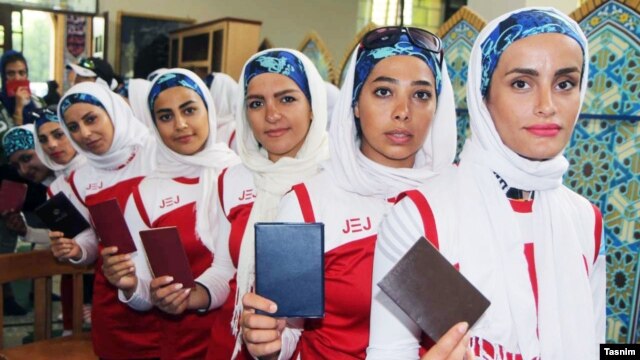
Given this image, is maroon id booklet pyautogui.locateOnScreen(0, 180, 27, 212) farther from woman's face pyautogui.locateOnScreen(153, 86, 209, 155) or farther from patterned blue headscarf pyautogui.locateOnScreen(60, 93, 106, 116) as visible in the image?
woman's face pyautogui.locateOnScreen(153, 86, 209, 155)

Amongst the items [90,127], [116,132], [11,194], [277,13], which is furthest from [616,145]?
[277,13]

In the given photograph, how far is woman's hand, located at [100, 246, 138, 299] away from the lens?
207 centimetres

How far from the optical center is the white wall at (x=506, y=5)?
3.41 metres

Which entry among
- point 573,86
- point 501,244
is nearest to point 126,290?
point 501,244

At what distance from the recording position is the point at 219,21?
7.62 m

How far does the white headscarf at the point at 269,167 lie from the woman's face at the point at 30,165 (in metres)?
2.07

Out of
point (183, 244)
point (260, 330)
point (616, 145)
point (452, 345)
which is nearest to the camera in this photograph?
point (452, 345)

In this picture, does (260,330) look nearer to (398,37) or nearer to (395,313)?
(395,313)

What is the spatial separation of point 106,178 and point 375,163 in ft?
4.95

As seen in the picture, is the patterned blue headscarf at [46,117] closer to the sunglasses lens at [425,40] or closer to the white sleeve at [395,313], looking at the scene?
the sunglasses lens at [425,40]

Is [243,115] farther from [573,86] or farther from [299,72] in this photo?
[573,86]

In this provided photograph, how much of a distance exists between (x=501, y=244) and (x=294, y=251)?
1.31ft

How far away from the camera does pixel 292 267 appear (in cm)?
117

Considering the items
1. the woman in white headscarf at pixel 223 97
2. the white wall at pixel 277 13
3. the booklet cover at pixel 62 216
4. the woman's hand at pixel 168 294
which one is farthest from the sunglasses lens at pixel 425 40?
the white wall at pixel 277 13
